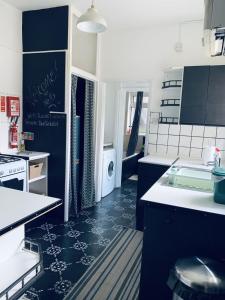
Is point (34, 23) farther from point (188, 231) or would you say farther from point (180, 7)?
point (188, 231)

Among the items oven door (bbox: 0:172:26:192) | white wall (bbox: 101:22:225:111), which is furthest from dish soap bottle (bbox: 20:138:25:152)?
white wall (bbox: 101:22:225:111)

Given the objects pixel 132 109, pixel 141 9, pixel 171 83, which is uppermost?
pixel 141 9

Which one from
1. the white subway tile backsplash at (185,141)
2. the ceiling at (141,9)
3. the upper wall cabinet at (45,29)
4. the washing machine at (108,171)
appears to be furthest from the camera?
the washing machine at (108,171)

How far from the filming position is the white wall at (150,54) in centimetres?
331

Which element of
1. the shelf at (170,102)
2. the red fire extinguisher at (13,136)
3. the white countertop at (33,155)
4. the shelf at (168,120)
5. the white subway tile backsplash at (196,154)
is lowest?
the white countertop at (33,155)

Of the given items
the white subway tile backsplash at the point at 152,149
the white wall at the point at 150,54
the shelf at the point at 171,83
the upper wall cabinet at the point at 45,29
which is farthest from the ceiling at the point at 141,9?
the white subway tile backsplash at the point at 152,149

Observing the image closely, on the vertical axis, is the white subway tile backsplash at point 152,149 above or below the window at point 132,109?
below

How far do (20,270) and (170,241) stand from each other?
2.82ft

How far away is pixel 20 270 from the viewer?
1.17 metres

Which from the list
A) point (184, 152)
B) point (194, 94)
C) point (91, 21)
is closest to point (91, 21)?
point (91, 21)

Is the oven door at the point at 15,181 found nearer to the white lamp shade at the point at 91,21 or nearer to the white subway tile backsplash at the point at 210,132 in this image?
the white lamp shade at the point at 91,21

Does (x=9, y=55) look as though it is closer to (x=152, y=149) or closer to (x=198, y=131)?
(x=152, y=149)

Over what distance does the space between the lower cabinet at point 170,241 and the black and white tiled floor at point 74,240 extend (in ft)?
2.63

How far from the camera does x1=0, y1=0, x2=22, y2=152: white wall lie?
2873 millimetres
